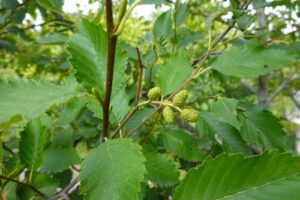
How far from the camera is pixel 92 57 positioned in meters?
0.65

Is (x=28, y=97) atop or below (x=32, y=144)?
atop

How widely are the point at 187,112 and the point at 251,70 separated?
341 mm

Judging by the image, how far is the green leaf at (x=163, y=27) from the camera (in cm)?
123

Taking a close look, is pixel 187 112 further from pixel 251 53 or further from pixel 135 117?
pixel 135 117

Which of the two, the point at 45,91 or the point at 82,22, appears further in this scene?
the point at 82,22

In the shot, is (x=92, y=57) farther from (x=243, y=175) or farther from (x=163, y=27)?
(x=163, y=27)

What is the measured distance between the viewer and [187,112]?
0.59 metres

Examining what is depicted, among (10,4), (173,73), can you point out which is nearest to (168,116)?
(173,73)

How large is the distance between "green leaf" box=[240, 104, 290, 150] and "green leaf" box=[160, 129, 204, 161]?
0.59ft

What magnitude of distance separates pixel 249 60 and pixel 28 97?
0.55 meters

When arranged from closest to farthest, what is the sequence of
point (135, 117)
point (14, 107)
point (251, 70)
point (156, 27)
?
point (14, 107) < point (251, 70) < point (135, 117) < point (156, 27)

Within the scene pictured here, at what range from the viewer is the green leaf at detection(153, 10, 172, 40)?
123cm

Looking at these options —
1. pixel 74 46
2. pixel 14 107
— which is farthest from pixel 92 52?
pixel 14 107

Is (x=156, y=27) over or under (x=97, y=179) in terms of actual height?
over
